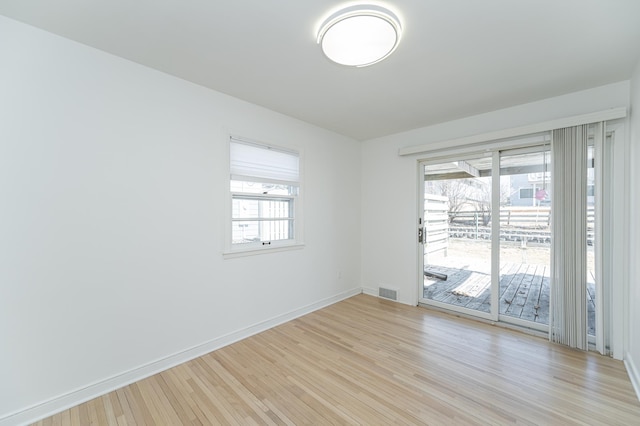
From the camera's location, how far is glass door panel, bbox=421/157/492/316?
3.37m

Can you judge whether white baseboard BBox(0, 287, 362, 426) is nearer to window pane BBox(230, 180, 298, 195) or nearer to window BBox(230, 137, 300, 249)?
window BBox(230, 137, 300, 249)

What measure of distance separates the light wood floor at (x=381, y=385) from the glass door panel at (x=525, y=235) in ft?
1.53

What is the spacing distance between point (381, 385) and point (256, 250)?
1834mm

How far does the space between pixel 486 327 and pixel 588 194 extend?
180cm

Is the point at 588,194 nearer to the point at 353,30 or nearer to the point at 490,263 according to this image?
Result: the point at 490,263

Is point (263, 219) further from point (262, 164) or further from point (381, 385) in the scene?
point (381, 385)

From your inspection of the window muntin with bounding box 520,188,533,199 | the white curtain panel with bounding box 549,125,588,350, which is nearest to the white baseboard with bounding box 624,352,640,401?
the white curtain panel with bounding box 549,125,588,350

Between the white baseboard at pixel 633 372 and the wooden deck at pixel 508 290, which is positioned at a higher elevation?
the wooden deck at pixel 508 290

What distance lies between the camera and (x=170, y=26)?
1.75m

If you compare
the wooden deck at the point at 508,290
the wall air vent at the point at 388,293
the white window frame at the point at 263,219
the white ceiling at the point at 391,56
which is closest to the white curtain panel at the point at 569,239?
the wooden deck at the point at 508,290

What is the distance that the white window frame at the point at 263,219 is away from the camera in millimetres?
2775

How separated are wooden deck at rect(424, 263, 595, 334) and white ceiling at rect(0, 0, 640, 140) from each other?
2.01 meters

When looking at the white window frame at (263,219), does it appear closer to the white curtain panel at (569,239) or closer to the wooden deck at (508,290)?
the wooden deck at (508,290)

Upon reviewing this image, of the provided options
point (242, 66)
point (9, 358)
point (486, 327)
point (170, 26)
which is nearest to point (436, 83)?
point (242, 66)
